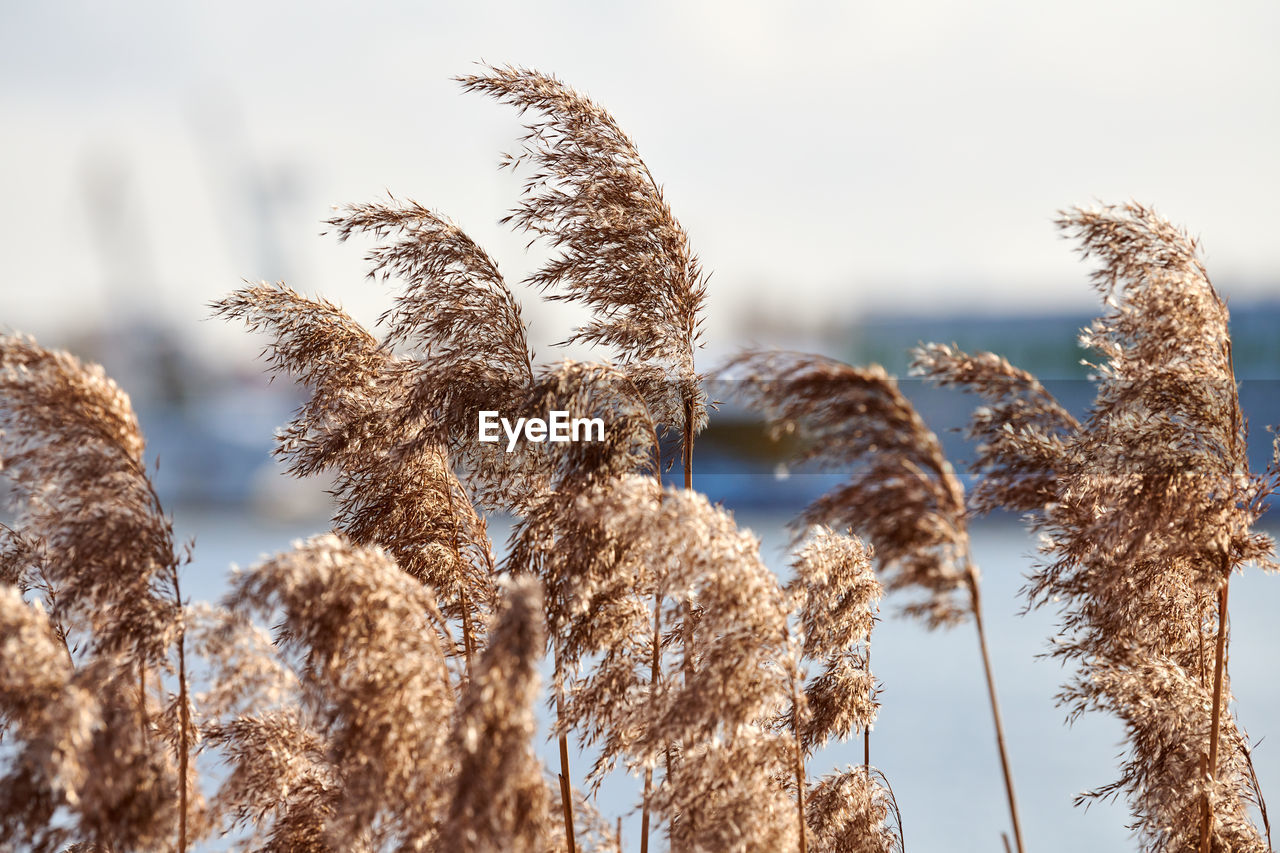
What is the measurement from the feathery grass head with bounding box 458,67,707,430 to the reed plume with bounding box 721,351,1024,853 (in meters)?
1.11

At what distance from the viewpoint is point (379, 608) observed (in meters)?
3.37

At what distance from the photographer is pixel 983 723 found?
58.1 feet

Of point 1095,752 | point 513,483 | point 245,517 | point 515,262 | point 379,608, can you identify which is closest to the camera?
point 379,608

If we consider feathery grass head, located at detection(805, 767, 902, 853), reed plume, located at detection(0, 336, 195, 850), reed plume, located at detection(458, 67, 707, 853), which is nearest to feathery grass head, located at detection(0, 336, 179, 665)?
reed plume, located at detection(0, 336, 195, 850)

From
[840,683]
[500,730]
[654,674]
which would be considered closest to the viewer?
[500,730]

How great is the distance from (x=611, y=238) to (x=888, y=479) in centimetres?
163

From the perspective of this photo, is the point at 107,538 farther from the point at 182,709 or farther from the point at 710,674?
the point at 710,674

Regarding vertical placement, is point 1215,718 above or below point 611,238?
below

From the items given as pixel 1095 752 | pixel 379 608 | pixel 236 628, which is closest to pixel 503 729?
pixel 379 608

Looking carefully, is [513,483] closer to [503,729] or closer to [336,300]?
[336,300]

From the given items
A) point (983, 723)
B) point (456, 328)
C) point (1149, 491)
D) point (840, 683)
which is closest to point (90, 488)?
point (456, 328)

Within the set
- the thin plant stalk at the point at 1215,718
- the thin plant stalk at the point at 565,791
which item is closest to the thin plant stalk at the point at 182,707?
the thin plant stalk at the point at 565,791

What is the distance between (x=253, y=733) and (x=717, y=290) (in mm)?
2579

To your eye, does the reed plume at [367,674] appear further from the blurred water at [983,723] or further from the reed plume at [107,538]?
the blurred water at [983,723]
